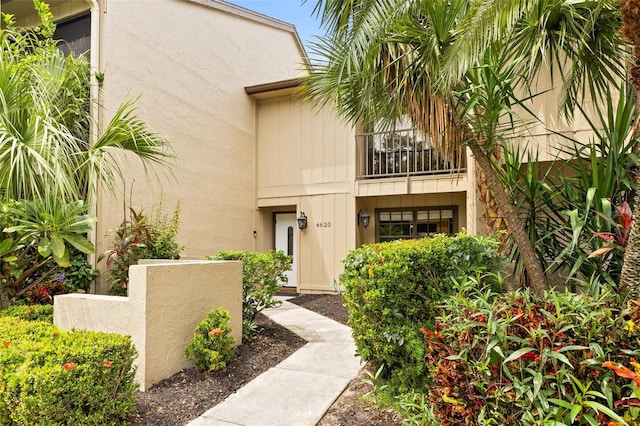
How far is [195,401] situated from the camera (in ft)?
11.3

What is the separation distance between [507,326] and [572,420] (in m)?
0.51

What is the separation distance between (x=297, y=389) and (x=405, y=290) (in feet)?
5.10

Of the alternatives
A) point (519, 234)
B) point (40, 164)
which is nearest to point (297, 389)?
point (519, 234)

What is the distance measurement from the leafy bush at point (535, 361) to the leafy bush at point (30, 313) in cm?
420

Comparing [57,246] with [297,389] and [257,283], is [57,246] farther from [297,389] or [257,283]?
[297,389]

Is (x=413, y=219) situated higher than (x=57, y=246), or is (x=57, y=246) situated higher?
(x=413, y=219)

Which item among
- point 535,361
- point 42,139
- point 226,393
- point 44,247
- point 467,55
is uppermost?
point 467,55

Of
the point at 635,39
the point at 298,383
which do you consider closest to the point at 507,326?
the point at 635,39

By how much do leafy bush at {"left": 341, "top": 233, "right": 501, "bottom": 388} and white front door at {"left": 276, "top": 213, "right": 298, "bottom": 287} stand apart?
7.11 m

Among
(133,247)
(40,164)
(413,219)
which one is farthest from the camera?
(413,219)

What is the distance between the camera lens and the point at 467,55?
296cm

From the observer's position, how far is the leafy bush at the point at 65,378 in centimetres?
239

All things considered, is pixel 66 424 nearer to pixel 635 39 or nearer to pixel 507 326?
pixel 507 326

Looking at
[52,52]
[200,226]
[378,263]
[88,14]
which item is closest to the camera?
[378,263]
